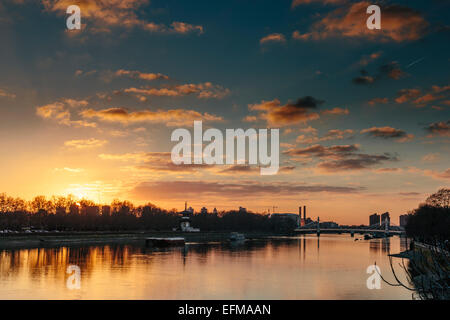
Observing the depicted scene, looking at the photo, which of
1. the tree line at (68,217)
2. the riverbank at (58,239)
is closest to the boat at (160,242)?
the riverbank at (58,239)

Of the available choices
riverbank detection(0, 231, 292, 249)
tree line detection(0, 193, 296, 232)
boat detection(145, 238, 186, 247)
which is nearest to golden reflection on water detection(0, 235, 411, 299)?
riverbank detection(0, 231, 292, 249)

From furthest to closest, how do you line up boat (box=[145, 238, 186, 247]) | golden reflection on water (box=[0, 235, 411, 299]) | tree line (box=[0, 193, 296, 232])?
tree line (box=[0, 193, 296, 232]) < boat (box=[145, 238, 186, 247]) < golden reflection on water (box=[0, 235, 411, 299])

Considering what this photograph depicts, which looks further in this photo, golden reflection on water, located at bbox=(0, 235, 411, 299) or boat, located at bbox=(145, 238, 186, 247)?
boat, located at bbox=(145, 238, 186, 247)

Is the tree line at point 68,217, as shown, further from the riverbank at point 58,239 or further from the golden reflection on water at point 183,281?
the golden reflection on water at point 183,281

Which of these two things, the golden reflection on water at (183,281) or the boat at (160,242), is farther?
the boat at (160,242)

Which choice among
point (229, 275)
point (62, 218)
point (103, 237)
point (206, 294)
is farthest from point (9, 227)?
point (206, 294)

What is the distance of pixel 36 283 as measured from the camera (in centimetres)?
3872

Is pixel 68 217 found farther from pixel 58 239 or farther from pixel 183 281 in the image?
pixel 183 281

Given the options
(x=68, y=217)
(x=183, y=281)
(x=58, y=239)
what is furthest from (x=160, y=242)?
(x=183, y=281)

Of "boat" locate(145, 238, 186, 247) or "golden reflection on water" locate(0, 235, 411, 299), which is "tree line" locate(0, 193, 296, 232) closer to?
"boat" locate(145, 238, 186, 247)

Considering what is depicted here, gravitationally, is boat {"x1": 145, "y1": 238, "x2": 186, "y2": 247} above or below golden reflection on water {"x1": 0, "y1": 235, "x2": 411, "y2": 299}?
below

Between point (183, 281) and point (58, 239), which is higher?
point (183, 281)
